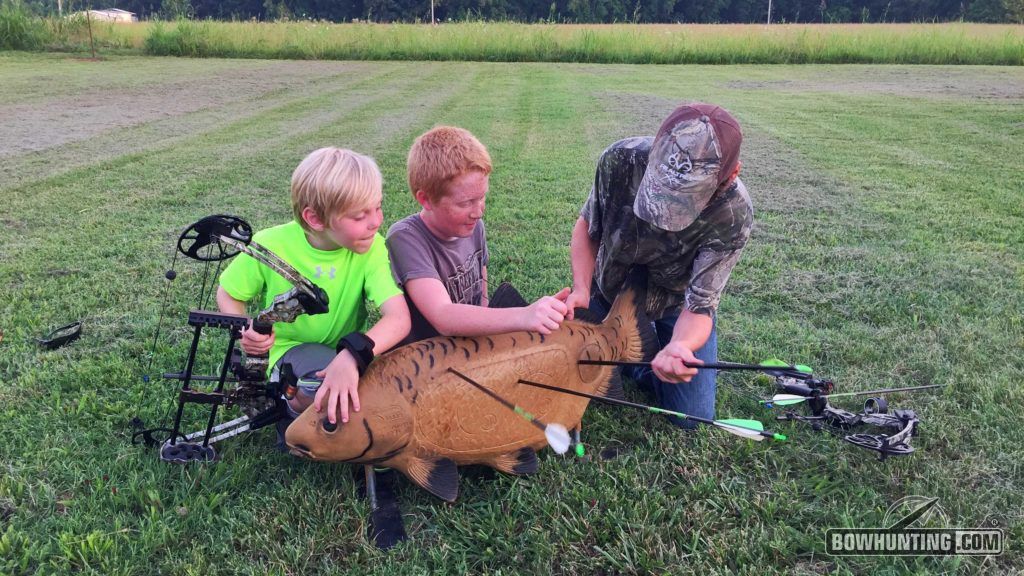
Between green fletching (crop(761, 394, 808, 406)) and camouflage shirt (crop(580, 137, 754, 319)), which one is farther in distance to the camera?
green fletching (crop(761, 394, 808, 406))

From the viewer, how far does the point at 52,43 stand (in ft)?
71.2

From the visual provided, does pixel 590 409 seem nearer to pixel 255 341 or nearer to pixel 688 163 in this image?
pixel 688 163

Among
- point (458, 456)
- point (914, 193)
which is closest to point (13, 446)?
point (458, 456)

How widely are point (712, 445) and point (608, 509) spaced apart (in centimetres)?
67

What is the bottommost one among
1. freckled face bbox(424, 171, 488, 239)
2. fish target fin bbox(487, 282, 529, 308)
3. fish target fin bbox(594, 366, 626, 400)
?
fish target fin bbox(594, 366, 626, 400)

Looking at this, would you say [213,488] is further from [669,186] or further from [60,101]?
[60,101]

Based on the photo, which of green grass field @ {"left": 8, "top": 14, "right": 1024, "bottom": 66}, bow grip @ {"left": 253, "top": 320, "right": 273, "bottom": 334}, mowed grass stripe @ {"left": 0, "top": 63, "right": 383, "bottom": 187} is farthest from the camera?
green grass field @ {"left": 8, "top": 14, "right": 1024, "bottom": 66}

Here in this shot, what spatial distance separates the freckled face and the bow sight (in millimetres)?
629

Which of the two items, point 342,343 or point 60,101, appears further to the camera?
point 60,101

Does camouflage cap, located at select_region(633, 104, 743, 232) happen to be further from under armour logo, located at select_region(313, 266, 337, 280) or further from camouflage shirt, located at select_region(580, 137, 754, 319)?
under armour logo, located at select_region(313, 266, 337, 280)

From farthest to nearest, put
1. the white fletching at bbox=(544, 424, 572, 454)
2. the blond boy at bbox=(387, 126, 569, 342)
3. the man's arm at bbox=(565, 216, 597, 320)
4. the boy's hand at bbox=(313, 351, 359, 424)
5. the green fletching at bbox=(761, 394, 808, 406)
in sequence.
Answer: the man's arm at bbox=(565, 216, 597, 320) < the green fletching at bbox=(761, 394, 808, 406) < the blond boy at bbox=(387, 126, 569, 342) < the boy's hand at bbox=(313, 351, 359, 424) < the white fletching at bbox=(544, 424, 572, 454)

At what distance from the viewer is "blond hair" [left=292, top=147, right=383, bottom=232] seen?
8.23 ft

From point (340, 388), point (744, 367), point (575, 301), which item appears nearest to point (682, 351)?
point (744, 367)

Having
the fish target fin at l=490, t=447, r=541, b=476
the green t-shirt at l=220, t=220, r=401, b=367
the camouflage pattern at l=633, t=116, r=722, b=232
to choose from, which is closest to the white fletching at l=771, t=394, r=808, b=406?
the camouflage pattern at l=633, t=116, r=722, b=232
